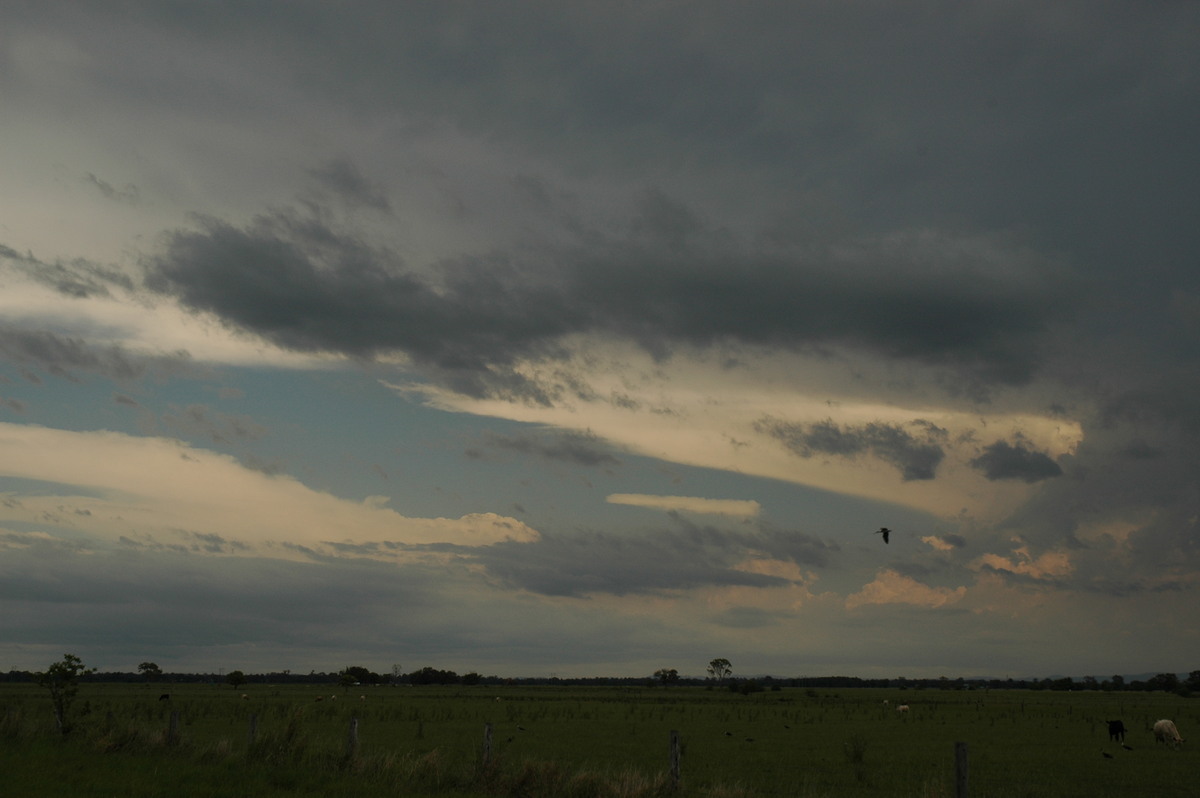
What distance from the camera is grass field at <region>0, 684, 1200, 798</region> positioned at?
20.0 m

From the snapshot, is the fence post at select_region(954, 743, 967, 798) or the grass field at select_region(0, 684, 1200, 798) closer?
the fence post at select_region(954, 743, 967, 798)

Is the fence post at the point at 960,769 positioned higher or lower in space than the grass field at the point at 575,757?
higher

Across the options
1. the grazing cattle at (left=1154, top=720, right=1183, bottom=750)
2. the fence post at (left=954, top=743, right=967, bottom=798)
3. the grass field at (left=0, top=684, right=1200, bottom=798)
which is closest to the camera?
the fence post at (left=954, top=743, right=967, bottom=798)

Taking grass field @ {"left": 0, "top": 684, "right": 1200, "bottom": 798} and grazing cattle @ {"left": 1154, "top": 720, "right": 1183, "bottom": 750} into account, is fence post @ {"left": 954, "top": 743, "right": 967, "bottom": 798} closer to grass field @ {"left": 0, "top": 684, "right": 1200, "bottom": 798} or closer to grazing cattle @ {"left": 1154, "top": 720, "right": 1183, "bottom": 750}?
grass field @ {"left": 0, "top": 684, "right": 1200, "bottom": 798}

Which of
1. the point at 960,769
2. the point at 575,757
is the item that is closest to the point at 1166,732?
the point at 575,757

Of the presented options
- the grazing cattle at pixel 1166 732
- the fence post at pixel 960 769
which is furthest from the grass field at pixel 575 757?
the fence post at pixel 960 769

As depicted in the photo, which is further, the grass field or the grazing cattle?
the grazing cattle

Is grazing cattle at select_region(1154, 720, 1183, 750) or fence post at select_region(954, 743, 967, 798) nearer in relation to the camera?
fence post at select_region(954, 743, 967, 798)

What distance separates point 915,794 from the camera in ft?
83.6

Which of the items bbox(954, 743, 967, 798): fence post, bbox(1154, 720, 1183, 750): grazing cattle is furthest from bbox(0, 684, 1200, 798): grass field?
bbox(954, 743, 967, 798): fence post

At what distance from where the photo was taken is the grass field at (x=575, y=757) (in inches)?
788

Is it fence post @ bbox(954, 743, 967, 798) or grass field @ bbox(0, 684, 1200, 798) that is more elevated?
fence post @ bbox(954, 743, 967, 798)

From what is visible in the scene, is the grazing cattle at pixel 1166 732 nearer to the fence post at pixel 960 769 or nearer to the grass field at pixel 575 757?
the grass field at pixel 575 757

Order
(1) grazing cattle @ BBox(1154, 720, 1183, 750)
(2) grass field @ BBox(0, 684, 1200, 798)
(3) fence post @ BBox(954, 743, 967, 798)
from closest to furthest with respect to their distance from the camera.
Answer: (3) fence post @ BBox(954, 743, 967, 798)
(2) grass field @ BBox(0, 684, 1200, 798)
(1) grazing cattle @ BBox(1154, 720, 1183, 750)
